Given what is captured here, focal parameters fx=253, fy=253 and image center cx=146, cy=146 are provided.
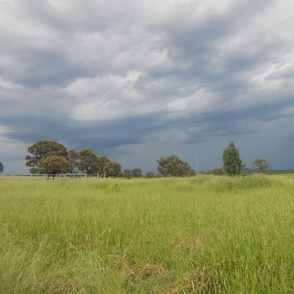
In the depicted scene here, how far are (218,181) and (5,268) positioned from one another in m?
14.1

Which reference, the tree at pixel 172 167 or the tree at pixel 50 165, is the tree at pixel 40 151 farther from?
the tree at pixel 172 167

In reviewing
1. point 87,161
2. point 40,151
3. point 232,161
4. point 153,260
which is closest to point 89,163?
point 87,161

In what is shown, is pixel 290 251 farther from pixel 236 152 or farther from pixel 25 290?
pixel 236 152

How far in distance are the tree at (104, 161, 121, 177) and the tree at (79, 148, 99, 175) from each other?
5313 mm

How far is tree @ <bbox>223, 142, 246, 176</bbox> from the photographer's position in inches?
1977

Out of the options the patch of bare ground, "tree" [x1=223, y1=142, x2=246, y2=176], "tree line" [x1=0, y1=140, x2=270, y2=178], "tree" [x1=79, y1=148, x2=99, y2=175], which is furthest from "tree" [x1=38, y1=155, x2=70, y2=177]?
the patch of bare ground

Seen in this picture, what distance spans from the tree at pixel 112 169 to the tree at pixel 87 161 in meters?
5.31

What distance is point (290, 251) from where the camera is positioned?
3.21 m

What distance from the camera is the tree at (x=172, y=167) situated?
76.8 meters

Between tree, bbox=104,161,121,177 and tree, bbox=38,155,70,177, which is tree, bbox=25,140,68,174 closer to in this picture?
tree, bbox=38,155,70,177

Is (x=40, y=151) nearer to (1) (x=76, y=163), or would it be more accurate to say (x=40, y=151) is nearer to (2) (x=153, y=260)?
(1) (x=76, y=163)

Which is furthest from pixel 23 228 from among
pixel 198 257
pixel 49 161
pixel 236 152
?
pixel 236 152

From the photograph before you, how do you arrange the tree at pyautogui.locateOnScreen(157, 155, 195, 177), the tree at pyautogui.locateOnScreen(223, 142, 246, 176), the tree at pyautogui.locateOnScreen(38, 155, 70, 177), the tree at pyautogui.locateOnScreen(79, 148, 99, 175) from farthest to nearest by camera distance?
1. the tree at pyautogui.locateOnScreen(157, 155, 195, 177)
2. the tree at pyautogui.locateOnScreen(79, 148, 99, 175)
3. the tree at pyautogui.locateOnScreen(223, 142, 246, 176)
4. the tree at pyautogui.locateOnScreen(38, 155, 70, 177)

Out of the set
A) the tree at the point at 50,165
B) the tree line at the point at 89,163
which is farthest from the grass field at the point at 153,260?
the tree at the point at 50,165
